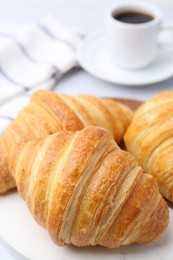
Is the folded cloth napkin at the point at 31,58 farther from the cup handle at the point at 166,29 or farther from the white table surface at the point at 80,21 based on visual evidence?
the cup handle at the point at 166,29

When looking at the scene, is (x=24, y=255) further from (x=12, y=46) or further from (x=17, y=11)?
(x=17, y=11)

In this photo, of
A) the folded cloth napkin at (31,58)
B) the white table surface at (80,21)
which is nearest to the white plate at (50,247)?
the folded cloth napkin at (31,58)

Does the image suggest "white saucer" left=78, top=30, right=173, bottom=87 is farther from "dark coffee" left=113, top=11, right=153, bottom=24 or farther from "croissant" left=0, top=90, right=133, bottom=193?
"croissant" left=0, top=90, right=133, bottom=193

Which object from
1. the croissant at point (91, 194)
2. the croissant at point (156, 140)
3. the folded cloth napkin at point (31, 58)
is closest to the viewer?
the croissant at point (91, 194)

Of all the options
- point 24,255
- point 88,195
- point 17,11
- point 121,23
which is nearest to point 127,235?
point 88,195

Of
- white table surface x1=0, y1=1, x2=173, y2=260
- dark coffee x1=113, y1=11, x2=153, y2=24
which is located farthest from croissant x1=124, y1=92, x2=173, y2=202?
dark coffee x1=113, y1=11, x2=153, y2=24
